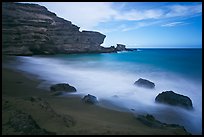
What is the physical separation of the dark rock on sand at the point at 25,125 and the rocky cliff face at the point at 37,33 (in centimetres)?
2809

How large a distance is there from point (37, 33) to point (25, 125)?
33921 mm

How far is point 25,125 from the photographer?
373 cm

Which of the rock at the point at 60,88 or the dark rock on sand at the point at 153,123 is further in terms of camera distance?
the rock at the point at 60,88

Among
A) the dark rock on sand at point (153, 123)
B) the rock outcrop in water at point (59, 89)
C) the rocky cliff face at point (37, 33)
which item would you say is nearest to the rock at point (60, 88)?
the rock outcrop in water at point (59, 89)

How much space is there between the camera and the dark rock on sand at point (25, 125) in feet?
11.6

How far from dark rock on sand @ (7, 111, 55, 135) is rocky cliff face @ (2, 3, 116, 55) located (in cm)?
2809

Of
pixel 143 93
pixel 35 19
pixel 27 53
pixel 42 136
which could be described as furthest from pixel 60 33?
pixel 42 136

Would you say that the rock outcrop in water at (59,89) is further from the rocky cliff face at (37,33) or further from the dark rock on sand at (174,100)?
the rocky cliff face at (37,33)

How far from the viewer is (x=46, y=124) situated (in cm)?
406

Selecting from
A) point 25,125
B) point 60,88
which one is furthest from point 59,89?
point 25,125

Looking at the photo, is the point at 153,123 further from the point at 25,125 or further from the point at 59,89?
the point at 59,89

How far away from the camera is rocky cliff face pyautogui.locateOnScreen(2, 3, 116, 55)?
3142 centimetres

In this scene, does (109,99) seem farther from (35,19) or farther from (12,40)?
(35,19)

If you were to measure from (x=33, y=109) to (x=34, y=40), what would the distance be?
31967mm
